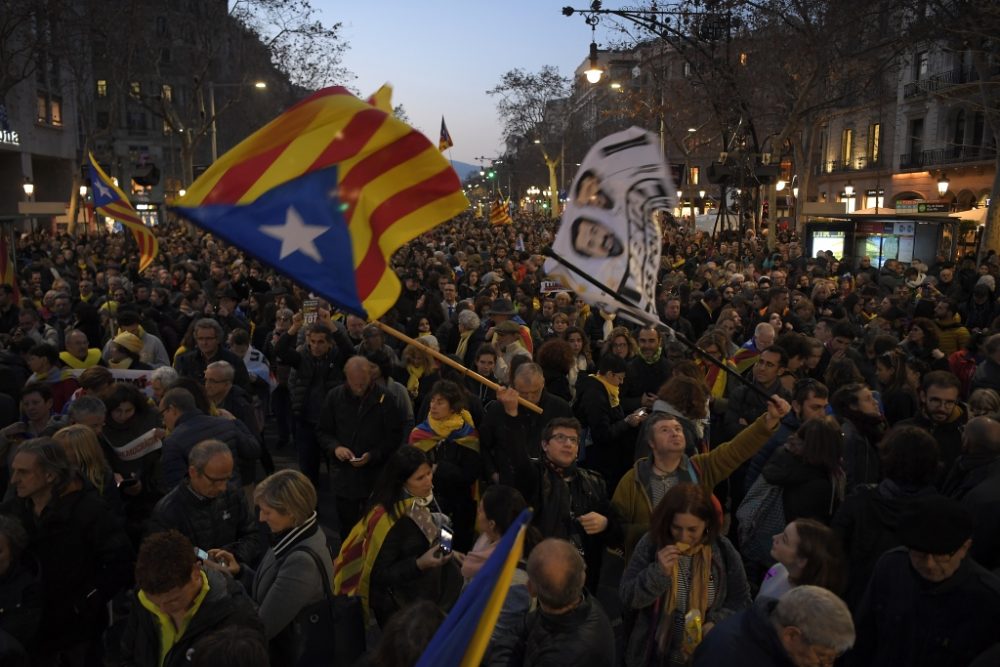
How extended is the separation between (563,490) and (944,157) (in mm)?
42113

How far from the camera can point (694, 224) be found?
1591 inches

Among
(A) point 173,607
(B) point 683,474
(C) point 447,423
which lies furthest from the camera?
(C) point 447,423

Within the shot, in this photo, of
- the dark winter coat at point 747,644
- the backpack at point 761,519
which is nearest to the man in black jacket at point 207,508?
the dark winter coat at point 747,644

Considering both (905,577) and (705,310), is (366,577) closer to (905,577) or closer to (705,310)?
(905,577)

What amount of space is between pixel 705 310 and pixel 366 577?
7.89 meters

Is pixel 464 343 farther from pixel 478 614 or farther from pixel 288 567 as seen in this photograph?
pixel 478 614

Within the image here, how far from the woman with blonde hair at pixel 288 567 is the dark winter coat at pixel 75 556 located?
27.9 inches

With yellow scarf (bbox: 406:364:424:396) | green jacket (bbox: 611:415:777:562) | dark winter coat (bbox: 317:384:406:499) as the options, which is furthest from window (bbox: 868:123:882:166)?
green jacket (bbox: 611:415:777:562)

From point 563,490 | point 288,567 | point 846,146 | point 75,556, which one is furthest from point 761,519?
point 846,146

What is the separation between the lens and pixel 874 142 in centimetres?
4756

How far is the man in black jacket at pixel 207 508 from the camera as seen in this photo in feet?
13.2

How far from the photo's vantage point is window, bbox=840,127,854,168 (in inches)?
1972

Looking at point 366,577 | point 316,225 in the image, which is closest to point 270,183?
point 316,225

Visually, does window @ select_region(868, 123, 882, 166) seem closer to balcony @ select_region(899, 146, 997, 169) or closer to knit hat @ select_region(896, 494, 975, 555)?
balcony @ select_region(899, 146, 997, 169)
